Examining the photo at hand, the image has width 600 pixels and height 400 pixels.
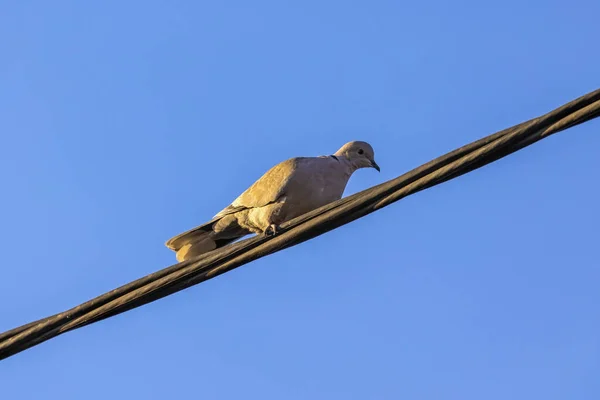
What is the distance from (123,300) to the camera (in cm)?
505

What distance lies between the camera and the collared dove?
7.28 meters

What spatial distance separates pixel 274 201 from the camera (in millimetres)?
7277

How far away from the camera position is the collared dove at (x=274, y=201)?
728 cm

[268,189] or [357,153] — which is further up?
[357,153]

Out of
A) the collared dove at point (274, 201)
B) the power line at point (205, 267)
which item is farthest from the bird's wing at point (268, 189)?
the power line at point (205, 267)

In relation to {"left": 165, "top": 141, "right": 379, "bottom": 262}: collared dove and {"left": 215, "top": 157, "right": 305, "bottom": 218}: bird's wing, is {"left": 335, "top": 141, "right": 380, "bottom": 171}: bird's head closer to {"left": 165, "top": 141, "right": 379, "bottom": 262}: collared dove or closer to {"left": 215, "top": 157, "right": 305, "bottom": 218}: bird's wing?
{"left": 165, "top": 141, "right": 379, "bottom": 262}: collared dove

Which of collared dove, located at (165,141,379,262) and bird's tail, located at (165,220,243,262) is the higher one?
collared dove, located at (165,141,379,262)

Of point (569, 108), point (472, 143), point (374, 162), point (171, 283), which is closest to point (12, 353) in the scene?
point (171, 283)

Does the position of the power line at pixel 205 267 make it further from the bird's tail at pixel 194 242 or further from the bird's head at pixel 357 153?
the bird's head at pixel 357 153

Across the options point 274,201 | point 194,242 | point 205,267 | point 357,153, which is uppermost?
point 357,153

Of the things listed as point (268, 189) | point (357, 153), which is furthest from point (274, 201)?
point (357, 153)

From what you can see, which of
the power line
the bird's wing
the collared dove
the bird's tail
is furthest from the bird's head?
the power line

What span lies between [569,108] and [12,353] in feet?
8.42

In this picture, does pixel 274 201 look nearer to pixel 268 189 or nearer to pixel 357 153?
pixel 268 189
